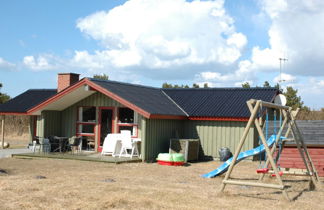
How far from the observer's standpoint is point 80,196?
9148 millimetres

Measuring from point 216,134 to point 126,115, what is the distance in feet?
12.4

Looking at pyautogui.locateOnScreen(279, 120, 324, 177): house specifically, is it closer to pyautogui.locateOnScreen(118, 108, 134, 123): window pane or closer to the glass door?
pyautogui.locateOnScreen(118, 108, 134, 123): window pane

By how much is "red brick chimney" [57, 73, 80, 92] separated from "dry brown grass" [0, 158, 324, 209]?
7.26 meters

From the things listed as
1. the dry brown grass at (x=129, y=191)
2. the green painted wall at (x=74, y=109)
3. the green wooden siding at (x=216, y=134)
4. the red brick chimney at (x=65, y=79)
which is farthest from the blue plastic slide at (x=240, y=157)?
the red brick chimney at (x=65, y=79)

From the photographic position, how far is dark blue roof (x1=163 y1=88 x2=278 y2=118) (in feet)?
59.9

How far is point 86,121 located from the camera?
19484 millimetres

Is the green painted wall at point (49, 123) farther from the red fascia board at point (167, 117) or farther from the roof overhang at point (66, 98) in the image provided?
the red fascia board at point (167, 117)

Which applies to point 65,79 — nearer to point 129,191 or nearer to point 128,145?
point 128,145

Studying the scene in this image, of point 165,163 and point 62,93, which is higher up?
point 62,93

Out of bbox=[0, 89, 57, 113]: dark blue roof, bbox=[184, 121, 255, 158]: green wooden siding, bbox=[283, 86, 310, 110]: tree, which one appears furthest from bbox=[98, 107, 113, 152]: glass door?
bbox=[283, 86, 310, 110]: tree

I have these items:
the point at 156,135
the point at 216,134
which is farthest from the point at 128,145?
the point at 216,134

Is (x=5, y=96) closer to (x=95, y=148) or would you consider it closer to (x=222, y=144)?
(x=95, y=148)

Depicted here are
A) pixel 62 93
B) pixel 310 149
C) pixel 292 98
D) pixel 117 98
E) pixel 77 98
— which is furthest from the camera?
pixel 292 98

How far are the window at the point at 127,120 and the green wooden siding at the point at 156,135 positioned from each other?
43.7 inches
